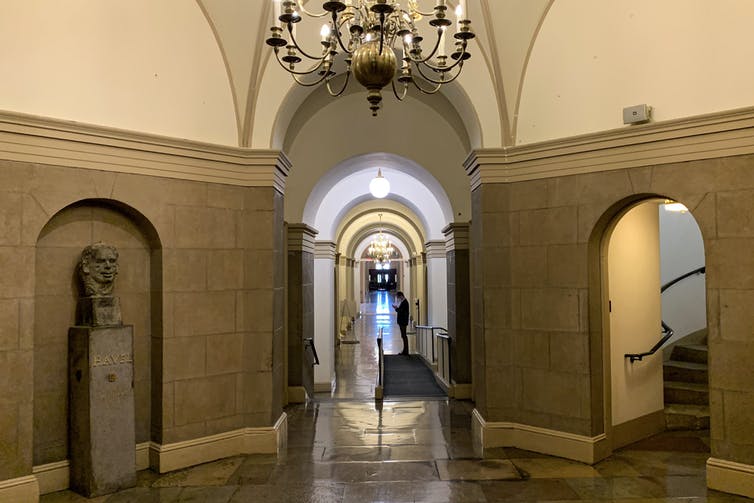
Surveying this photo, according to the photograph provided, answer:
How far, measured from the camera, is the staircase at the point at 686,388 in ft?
23.4

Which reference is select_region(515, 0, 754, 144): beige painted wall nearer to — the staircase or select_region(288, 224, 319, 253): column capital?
the staircase

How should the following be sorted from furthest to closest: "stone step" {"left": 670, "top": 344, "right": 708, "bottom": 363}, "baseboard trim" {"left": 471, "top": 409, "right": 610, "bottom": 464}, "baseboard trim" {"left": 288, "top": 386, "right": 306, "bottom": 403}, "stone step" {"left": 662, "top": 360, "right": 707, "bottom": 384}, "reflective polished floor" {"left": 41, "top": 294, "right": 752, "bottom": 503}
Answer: "baseboard trim" {"left": 288, "top": 386, "right": 306, "bottom": 403}
"stone step" {"left": 670, "top": 344, "right": 708, "bottom": 363}
"stone step" {"left": 662, "top": 360, "right": 707, "bottom": 384}
"baseboard trim" {"left": 471, "top": 409, "right": 610, "bottom": 464}
"reflective polished floor" {"left": 41, "top": 294, "right": 752, "bottom": 503}

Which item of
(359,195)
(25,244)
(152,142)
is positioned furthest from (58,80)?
(359,195)

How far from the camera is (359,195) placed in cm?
1493

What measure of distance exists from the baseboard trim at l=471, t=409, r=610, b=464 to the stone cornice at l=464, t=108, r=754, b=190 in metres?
2.97

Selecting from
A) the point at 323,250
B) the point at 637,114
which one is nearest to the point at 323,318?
the point at 323,250

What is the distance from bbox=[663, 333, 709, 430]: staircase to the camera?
713 centimetres

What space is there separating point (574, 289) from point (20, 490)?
19.1ft

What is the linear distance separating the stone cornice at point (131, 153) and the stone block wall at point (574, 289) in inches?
110

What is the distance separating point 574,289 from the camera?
20.0 feet

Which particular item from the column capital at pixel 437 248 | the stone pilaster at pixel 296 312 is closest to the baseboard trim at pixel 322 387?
the stone pilaster at pixel 296 312

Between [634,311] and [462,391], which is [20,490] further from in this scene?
[634,311]

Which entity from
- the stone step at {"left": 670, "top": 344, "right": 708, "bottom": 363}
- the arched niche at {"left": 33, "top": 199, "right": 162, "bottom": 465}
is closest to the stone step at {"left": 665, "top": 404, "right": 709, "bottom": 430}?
the stone step at {"left": 670, "top": 344, "right": 708, "bottom": 363}

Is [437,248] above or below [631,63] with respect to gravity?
below
